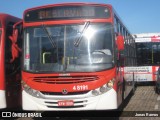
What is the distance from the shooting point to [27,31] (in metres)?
9.91

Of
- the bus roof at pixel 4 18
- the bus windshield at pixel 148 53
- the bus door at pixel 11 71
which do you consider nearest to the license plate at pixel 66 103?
the bus door at pixel 11 71

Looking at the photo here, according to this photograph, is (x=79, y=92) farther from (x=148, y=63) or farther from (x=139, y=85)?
(x=139, y=85)

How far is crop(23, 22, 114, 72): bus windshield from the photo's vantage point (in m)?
9.28

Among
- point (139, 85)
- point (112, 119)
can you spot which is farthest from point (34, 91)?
point (139, 85)

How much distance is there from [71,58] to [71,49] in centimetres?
24

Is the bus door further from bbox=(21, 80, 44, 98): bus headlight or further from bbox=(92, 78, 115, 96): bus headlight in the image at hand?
bbox=(92, 78, 115, 96): bus headlight

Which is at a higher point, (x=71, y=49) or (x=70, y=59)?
(x=71, y=49)

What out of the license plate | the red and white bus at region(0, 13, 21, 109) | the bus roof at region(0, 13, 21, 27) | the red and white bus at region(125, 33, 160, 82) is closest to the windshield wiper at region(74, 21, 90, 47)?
the license plate

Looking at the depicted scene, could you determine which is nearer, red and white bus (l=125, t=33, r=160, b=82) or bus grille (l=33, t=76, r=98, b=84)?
Answer: bus grille (l=33, t=76, r=98, b=84)

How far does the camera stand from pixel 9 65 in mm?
10570

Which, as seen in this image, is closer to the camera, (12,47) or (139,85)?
(12,47)

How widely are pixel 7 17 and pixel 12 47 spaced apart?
1218 millimetres

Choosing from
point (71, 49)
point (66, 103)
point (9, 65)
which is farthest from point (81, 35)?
point (9, 65)

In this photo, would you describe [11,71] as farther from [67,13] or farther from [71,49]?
[67,13]
